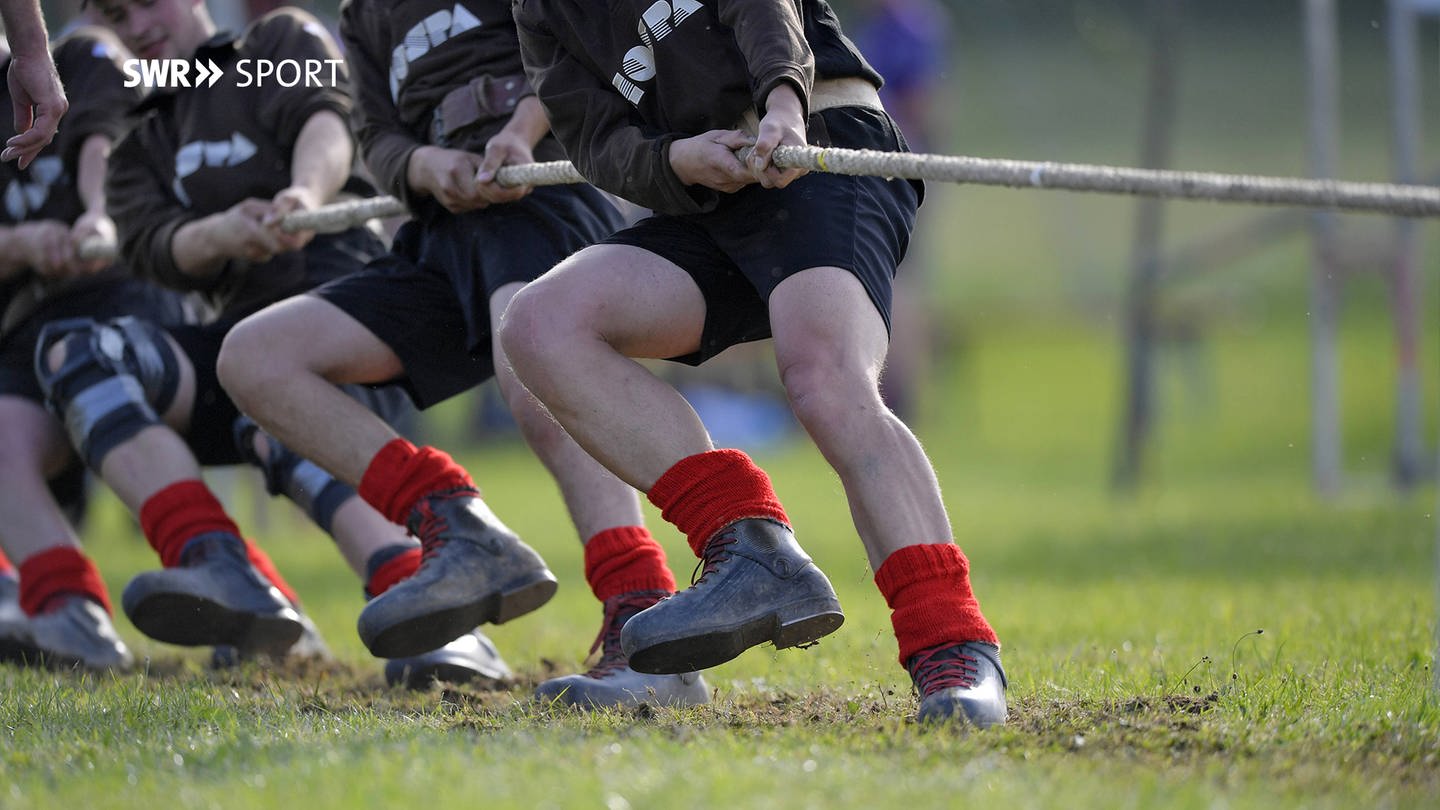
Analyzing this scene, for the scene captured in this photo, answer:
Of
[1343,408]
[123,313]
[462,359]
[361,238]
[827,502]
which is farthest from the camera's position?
[1343,408]

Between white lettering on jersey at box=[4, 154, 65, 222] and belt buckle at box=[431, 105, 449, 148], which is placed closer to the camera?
belt buckle at box=[431, 105, 449, 148]

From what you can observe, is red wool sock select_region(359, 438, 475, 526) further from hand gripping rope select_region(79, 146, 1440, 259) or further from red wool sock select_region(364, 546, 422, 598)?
hand gripping rope select_region(79, 146, 1440, 259)

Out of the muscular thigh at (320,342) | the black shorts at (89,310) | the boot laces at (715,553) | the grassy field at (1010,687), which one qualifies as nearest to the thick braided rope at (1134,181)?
the boot laces at (715,553)

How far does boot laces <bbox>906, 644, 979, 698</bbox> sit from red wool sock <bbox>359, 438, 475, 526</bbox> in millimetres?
1301

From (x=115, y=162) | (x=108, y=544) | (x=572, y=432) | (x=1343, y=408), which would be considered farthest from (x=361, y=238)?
(x=1343, y=408)

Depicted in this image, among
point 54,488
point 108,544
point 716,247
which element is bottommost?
point 108,544

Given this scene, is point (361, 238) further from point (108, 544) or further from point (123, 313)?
point (108, 544)

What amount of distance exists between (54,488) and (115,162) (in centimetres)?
103

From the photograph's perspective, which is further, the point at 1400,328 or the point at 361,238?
the point at 1400,328

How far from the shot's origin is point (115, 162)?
5098 mm

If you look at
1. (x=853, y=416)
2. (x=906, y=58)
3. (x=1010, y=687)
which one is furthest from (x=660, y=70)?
(x=906, y=58)

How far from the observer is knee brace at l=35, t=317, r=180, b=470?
4.58 meters

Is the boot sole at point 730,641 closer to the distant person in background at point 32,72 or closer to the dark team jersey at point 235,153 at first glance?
the distant person in background at point 32,72

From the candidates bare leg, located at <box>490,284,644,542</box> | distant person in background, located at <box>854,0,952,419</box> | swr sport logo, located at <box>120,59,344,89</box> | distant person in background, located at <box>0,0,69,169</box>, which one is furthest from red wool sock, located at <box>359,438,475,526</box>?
distant person in background, located at <box>854,0,952,419</box>
